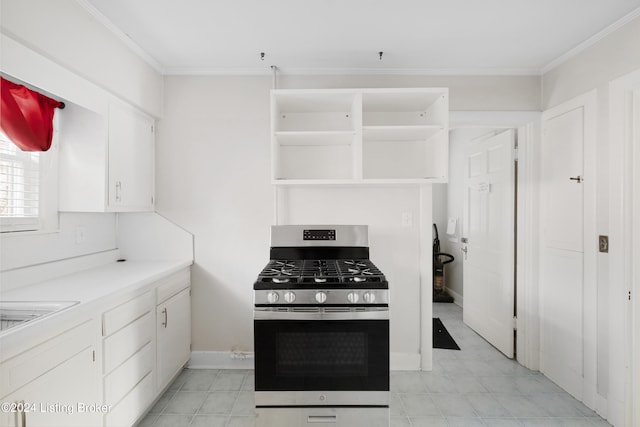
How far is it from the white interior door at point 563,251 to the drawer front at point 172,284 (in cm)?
281

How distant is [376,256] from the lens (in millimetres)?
2604

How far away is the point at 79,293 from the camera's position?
5.22ft

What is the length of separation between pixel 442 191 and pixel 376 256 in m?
2.74

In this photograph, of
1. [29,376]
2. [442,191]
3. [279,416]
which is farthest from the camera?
[442,191]

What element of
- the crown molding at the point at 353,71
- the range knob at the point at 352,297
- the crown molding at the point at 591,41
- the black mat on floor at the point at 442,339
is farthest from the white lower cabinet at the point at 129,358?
the crown molding at the point at 591,41

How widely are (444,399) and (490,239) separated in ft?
5.03

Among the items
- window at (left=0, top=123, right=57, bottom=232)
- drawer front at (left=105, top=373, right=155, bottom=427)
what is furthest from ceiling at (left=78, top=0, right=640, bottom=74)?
Result: drawer front at (left=105, top=373, right=155, bottom=427)

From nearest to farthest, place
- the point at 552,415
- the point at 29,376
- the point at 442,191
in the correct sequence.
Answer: the point at 29,376
the point at 552,415
the point at 442,191

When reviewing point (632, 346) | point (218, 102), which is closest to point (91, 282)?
point (218, 102)

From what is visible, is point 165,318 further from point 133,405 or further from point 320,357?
point 320,357

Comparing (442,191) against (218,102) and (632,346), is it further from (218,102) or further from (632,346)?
(218,102)

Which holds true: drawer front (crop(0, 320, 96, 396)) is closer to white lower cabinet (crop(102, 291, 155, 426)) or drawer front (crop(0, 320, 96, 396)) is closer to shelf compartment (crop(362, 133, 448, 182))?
white lower cabinet (crop(102, 291, 155, 426))

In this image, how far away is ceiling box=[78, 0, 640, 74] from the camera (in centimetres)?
178

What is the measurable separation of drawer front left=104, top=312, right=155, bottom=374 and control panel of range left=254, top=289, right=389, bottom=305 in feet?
2.39
